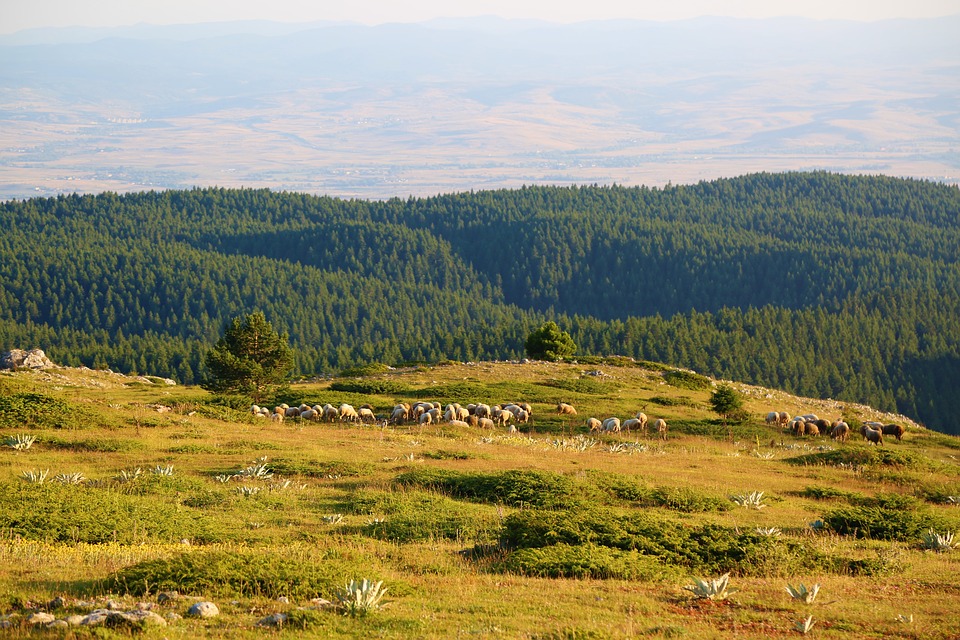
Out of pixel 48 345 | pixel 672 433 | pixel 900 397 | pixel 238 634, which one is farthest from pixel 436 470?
pixel 48 345

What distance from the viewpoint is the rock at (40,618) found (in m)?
12.6

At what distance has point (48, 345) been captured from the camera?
16988 centimetres

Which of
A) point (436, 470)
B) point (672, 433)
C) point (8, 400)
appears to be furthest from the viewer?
point (672, 433)

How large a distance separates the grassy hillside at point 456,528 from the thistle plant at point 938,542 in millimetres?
216

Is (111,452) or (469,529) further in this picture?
(111,452)

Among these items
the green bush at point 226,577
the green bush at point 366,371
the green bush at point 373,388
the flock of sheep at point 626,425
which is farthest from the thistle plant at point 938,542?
the green bush at point 366,371

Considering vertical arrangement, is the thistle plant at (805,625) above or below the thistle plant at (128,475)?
above

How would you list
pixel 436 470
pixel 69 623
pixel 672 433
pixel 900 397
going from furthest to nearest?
pixel 900 397
pixel 672 433
pixel 436 470
pixel 69 623

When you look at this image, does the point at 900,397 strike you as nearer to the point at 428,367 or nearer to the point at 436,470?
the point at 428,367

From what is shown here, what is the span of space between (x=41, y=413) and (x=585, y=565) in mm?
23493

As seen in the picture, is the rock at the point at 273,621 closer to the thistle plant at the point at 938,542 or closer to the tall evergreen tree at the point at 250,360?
the thistle plant at the point at 938,542

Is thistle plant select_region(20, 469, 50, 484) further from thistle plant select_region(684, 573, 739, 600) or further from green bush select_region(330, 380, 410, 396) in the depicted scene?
green bush select_region(330, 380, 410, 396)

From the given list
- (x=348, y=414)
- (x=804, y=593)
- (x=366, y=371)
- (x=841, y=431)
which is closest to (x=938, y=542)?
(x=804, y=593)

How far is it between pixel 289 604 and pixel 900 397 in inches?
5523
